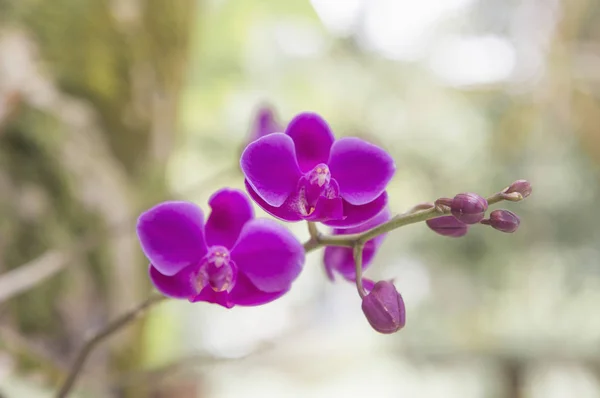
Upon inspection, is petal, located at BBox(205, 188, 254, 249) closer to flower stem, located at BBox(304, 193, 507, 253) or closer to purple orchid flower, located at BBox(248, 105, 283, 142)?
flower stem, located at BBox(304, 193, 507, 253)

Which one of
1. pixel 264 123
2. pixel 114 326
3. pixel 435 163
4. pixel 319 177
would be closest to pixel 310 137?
pixel 319 177

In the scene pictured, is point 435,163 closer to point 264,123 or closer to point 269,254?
point 264,123

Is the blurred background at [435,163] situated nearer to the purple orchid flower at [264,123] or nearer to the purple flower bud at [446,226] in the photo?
the purple orchid flower at [264,123]

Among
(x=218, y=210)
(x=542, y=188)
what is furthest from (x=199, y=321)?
(x=218, y=210)

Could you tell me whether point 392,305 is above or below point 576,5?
above

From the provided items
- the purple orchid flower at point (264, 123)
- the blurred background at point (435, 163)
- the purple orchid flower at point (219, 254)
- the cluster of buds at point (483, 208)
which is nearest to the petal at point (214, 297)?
the purple orchid flower at point (219, 254)

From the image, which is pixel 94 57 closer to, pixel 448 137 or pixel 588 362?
pixel 448 137
